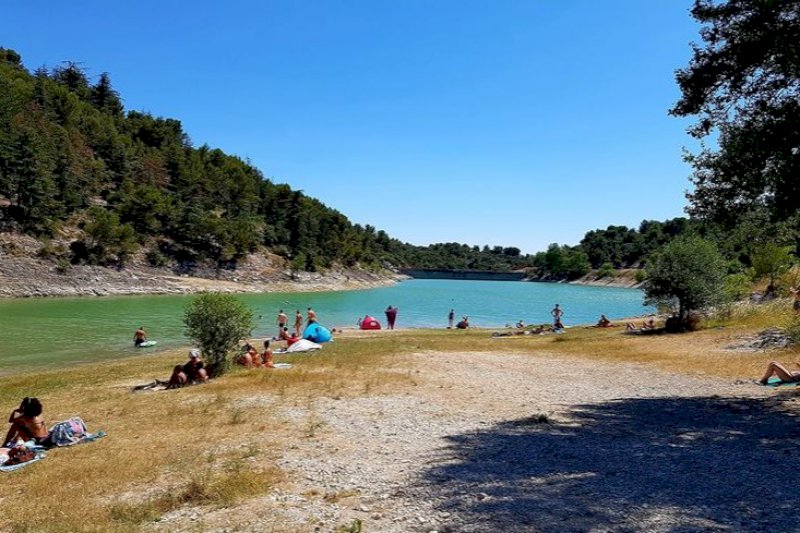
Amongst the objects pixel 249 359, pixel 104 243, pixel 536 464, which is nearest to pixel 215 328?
pixel 249 359

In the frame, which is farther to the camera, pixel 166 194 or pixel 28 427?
pixel 166 194

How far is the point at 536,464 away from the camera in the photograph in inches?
366

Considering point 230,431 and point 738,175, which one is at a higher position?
point 738,175

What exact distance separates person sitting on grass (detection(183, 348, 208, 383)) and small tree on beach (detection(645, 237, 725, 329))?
92.1 feet

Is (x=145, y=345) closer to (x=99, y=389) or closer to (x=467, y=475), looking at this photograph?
(x=99, y=389)

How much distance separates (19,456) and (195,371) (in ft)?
25.1

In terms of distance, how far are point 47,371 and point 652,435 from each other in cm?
2593

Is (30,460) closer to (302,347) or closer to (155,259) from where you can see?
(302,347)

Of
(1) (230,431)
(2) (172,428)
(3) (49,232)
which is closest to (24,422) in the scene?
(2) (172,428)

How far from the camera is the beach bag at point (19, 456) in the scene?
11.8 m

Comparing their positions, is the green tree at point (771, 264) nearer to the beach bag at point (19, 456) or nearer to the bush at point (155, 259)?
the beach bag at point (19, 456)

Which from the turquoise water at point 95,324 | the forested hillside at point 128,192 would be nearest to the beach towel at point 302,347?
the turquoise water at point 95,324

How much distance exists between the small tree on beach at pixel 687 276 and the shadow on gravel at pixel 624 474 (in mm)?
23218

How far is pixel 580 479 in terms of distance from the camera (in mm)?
8414
